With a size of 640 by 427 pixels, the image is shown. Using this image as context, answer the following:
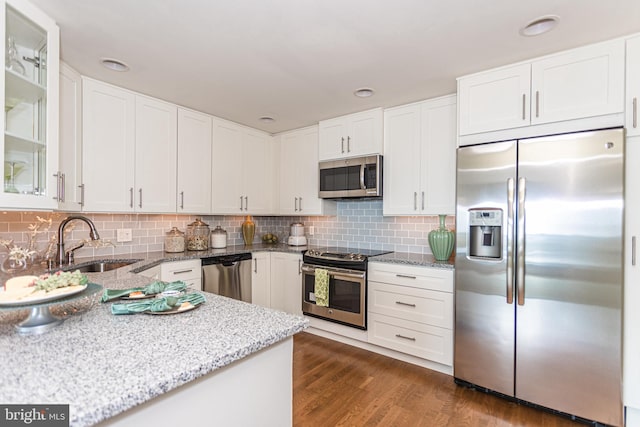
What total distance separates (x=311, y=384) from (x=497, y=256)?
1656mm

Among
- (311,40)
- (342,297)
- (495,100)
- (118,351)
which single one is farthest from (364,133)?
(118,351)

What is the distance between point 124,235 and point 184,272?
0.70 m

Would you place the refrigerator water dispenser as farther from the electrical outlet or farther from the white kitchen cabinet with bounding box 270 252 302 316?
the electrical outlet

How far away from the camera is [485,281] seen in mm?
2207

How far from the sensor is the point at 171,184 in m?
3.00

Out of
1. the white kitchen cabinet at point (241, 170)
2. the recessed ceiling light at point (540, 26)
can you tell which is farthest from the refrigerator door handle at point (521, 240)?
the white kitchen cabinet at point (241, 170)

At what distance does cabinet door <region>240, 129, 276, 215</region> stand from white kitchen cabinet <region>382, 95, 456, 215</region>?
1.56 metres

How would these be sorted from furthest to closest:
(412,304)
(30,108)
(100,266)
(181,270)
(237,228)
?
(237,228) < (181,270) < (412,304) < (100,266) < (30,108)

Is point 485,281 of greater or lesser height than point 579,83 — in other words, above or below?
below

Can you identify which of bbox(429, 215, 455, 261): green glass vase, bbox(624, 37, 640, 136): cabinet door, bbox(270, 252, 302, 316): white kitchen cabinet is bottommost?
bbox(270, 252, 302, 316): white kitchen cabinet

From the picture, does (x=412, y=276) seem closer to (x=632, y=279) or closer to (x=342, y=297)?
(x=342, y=297)

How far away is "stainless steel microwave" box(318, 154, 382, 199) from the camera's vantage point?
10.2 ft

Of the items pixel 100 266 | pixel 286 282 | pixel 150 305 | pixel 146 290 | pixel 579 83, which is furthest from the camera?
pixel 286 282

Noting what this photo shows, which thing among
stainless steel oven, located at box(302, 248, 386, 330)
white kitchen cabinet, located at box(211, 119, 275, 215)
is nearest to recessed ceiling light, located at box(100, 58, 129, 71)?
white kitchen cabinet, located at box(211, 119, 275, 215)
